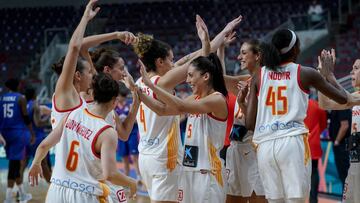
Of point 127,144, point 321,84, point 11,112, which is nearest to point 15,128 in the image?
point 11,112

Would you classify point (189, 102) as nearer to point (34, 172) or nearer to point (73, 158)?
point (73, 158)

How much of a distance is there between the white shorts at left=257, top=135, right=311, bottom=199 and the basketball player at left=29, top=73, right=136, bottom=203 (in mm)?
1265

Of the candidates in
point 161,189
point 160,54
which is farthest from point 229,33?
point 161,189

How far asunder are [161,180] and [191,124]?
2.10 feet

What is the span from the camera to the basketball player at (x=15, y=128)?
1150cm

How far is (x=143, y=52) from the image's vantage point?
6191 millimetres

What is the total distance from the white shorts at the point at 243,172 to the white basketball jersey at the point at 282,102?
3.18 ft

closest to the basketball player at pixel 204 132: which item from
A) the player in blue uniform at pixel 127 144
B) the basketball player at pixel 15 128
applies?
the basketball player at pixel 15 128

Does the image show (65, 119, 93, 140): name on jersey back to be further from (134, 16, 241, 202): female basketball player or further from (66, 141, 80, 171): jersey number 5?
(134, 16, 241, 202): female basketball player

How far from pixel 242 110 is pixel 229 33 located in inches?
34.8

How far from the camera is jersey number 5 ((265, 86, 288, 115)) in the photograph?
552 cm

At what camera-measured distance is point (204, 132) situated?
18.5 ft

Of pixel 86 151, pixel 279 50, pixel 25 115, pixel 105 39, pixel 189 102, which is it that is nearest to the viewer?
pixel 86 151

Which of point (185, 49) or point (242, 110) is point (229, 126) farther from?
point (185, 49)
